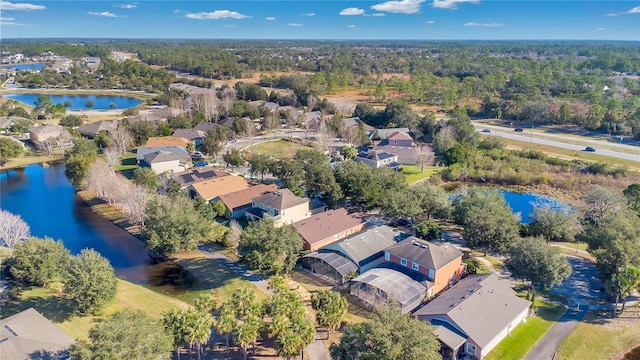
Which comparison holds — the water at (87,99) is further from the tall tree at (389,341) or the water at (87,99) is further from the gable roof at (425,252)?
the tall tree at (389,341)

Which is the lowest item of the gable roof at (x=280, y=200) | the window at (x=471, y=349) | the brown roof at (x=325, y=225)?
the window at (x=471, y=349)

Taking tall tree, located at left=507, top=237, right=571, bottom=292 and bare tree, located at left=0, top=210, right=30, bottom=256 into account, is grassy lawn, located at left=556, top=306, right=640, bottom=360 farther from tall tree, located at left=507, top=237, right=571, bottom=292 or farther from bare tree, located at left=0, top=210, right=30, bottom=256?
bare tree, located at left=0, top=210, right=30, bottom=256

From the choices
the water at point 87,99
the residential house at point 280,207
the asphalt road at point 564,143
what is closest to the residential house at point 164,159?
the residential house at point 280,207

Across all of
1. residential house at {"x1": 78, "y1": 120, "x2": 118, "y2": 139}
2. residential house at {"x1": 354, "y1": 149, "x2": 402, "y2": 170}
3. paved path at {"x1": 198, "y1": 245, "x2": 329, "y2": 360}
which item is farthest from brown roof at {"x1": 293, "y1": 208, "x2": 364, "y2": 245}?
residential house at {"x1": 78, "y1": 120, "x2": 118, "y2": 139}

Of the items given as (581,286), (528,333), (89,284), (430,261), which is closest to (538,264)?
(528,333)

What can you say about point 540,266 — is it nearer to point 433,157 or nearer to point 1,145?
point 433,157

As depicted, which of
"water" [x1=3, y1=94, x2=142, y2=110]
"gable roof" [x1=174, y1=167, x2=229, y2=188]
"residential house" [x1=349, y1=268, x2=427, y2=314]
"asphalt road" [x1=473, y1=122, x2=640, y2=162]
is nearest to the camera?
"residential house" [x1=349, y1=268, x2=427, y2=314]
